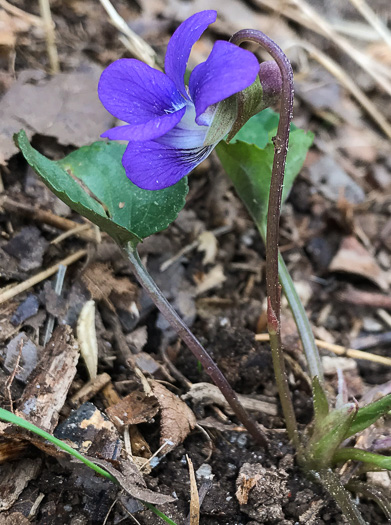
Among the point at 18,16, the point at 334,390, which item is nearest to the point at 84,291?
the point at 334,390

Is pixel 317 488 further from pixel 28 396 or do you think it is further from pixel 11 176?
A: pixel 11 176

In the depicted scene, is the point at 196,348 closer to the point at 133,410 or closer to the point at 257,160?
the point at 133,410

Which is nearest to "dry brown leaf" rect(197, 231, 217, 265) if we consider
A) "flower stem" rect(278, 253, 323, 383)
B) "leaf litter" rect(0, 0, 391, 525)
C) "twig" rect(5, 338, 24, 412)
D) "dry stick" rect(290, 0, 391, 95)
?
"leaf litter" rect(0, 0, 391, 525)

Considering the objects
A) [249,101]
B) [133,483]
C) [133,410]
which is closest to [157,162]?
[249,101]

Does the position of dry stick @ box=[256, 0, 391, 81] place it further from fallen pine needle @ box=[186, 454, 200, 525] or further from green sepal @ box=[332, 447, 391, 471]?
fallen pine needle @ box=[186, 454, 200, 525]

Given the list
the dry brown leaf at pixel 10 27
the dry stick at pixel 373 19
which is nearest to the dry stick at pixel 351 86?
the dry stick at pixel 373 19

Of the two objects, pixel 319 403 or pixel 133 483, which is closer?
pixel 133 483

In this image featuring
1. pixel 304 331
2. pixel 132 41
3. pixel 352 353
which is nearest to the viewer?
pixel 304 331
